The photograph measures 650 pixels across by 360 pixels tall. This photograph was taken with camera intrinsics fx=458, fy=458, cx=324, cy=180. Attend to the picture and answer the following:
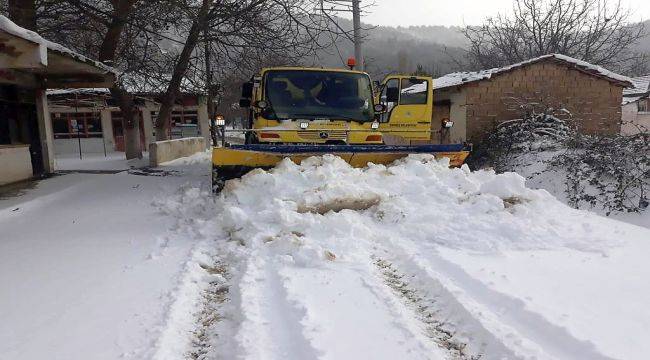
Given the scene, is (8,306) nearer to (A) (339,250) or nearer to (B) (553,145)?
(A) (339,250)

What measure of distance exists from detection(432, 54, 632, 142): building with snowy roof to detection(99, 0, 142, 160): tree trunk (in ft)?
33.3

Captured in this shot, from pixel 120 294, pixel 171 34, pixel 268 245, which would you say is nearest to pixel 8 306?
pixel 120 294

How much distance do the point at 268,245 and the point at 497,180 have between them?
3.23 m

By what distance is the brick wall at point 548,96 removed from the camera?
15477mm

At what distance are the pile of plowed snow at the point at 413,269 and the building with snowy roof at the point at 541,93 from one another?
9.44 m

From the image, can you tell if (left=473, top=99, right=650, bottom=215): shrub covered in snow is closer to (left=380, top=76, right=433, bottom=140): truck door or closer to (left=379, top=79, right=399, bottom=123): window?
(left=380, top=76, right=433, bottom=140): truck door

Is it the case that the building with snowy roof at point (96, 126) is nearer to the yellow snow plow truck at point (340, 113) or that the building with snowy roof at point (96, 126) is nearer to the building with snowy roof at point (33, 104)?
the building with snowy roof at point (33, 104)

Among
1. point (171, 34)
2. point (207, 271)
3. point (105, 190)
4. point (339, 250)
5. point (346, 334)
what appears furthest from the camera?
point (171, 34)

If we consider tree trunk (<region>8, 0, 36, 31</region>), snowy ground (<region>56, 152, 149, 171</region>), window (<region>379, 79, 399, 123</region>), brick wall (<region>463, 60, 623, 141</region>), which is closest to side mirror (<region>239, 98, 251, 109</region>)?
window (<region>379, 79, 399, 123</region>)

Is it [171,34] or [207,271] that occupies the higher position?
[171,34]

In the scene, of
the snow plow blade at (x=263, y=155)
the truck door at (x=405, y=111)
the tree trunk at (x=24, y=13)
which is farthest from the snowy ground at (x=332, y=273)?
the tree trunk at (x=24, y=13)

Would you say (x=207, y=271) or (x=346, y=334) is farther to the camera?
(x=207, y=271)

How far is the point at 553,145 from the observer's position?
44.9 ft

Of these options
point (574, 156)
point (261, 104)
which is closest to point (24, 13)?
point (261, 104)
